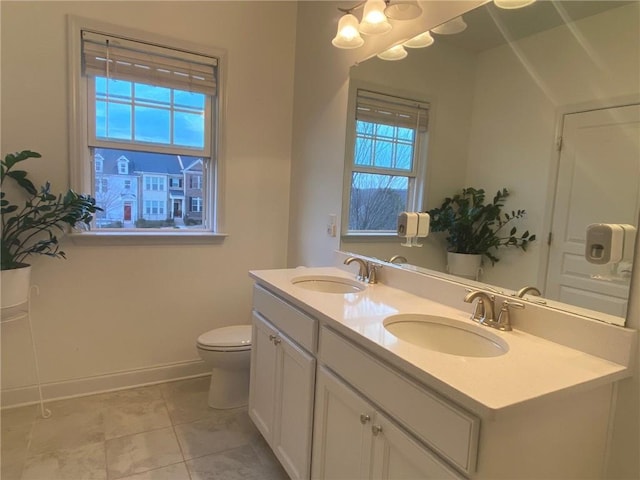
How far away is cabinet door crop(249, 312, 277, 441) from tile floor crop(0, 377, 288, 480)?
0.65 feet

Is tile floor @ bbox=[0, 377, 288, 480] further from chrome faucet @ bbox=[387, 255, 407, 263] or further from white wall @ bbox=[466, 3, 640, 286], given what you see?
white wall @ bbox=[466, 3, 640, 286]

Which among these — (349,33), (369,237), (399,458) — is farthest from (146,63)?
(399,458)

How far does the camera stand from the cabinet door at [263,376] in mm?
1838

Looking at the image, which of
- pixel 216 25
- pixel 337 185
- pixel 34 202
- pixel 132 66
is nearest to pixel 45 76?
pixel 132 66

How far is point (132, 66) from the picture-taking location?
2402 mm

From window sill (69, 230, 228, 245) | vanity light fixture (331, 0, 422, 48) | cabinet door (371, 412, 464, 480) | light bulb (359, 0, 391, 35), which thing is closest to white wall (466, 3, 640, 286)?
vanity light fixture (331, 0, 422, 48)

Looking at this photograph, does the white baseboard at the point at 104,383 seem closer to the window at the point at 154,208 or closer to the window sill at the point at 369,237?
the window at the point at 154,208

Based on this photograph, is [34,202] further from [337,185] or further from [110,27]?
[337,185]

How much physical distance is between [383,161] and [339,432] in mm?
1299

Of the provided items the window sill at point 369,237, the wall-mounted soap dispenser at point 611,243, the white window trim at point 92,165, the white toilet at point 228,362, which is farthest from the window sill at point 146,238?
the wall-mounted soap dispenser at point 611,243

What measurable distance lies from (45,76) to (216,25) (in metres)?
1.06

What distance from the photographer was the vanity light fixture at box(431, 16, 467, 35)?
158cm

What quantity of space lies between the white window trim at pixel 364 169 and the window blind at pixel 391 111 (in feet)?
0.08

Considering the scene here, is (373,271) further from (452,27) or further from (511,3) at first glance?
(511,3)
